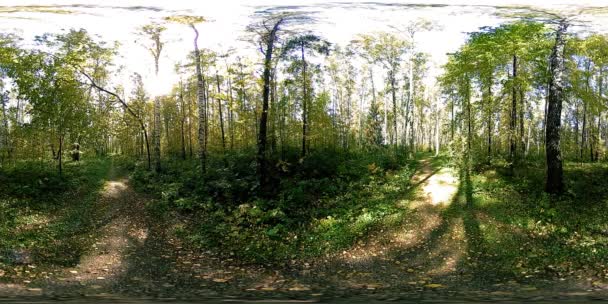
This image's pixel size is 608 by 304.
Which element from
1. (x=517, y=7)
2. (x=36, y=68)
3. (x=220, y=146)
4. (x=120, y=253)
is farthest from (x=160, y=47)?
(x=517, y=7)

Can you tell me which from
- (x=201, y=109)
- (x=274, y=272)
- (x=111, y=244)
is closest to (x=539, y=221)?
(x=274, y=272)

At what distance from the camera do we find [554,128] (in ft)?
9.32

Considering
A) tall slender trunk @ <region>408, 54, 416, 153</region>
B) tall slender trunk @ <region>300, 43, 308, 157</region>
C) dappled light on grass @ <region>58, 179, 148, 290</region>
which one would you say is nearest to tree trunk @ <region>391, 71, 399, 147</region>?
tall slender trunk @ <region>408, 54, 416, 153</region>

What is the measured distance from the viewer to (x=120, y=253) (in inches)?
74.7

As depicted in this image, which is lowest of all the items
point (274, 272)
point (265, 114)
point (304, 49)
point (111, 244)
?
point (274, 272)

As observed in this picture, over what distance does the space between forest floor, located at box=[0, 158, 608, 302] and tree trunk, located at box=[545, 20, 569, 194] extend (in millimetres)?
895

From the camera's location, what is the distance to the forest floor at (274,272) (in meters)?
1.64

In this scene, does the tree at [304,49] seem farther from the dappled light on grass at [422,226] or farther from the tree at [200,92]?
the dappled light on grass at [422,226]

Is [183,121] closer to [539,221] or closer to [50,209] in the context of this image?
[50,209]

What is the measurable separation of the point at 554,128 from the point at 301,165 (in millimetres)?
1960

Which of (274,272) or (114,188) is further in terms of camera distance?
(114,188)

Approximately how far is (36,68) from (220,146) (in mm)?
1275

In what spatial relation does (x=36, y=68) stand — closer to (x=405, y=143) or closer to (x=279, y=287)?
(x=279, y=287)

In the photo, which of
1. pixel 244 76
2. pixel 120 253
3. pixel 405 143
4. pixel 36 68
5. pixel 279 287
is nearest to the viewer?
pixel 279 287
